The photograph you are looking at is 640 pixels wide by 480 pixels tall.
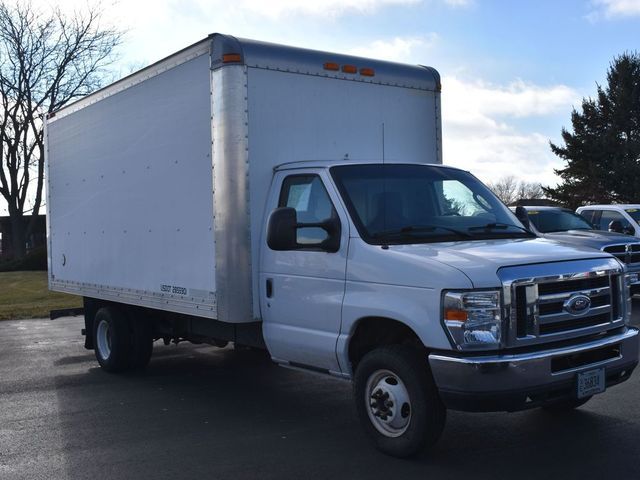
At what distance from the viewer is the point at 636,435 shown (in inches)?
241

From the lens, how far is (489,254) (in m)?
5.47

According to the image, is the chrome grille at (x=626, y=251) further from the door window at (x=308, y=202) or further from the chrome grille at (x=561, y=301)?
the door window at (x=308, y=202)

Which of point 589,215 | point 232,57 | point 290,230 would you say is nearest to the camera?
point 290,230

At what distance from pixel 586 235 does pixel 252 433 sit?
994cm

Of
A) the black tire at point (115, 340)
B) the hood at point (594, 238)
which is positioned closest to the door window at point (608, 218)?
the hood at point (594, 238)

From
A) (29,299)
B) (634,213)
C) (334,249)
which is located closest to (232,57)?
(334,249)

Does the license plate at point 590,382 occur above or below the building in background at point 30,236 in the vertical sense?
below

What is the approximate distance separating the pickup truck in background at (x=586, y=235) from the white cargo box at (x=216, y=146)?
6.80m

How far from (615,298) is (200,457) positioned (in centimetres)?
337

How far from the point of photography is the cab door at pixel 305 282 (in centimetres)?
616

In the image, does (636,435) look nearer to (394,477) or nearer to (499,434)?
(499,434)

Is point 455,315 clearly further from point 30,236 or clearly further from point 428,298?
point 30,236

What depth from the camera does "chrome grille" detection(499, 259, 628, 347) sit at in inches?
205

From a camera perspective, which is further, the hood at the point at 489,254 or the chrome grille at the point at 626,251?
the chrome grille at the point at 626,251
